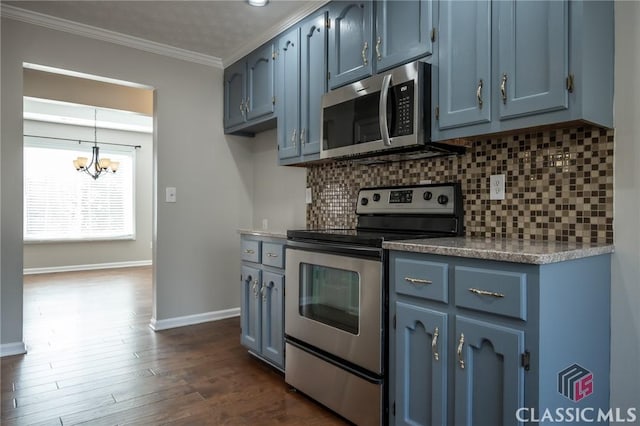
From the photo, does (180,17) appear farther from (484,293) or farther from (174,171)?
(484,293)

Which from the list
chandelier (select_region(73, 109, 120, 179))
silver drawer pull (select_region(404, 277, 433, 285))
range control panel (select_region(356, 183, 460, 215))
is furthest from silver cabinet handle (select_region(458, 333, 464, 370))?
chandelier (select_region(73, 109, 120, 179))

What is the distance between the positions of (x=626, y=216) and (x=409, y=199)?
100 cm

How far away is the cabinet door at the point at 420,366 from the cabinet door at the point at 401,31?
1.21 metres

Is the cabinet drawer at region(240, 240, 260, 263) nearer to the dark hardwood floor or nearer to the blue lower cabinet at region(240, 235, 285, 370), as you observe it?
the blue lower cabinet at region(240, 235, 285, 370)

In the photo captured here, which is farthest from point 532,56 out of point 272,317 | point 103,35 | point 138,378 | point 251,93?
point 103,35

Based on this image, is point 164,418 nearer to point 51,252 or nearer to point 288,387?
point 288,387

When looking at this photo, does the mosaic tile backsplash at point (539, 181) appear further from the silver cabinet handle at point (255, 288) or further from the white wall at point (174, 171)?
the white wall at point (174, 171)

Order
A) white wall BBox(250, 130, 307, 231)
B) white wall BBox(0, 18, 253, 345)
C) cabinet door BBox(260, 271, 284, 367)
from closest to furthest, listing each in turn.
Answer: cabinet door BBox(260, 271, 284, 367)
white wall BBox(0, 18, 253, 345)
white wall BBox(250, 130, 307, 231)

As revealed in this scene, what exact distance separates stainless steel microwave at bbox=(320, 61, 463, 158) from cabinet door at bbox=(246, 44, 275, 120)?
818 mm

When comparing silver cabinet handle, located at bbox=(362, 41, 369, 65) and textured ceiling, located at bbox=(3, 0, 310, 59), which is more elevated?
textured ceiling, located at bbox=(3, 0, 310, 59)

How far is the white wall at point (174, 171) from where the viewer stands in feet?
9.57

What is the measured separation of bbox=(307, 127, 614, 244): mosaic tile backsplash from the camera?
1.66 meters

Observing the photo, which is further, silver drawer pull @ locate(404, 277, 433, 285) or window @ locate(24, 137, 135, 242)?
window @ locate(24, 137, 135, 242)

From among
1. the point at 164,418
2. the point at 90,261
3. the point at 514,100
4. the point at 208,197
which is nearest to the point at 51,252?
the point at 90,261
